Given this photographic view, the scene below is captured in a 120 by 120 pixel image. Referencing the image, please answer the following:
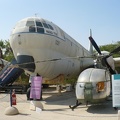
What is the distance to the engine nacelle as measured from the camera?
1198 centimetres

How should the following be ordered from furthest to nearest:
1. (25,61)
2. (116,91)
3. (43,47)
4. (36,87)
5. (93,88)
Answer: (43,47)
(25,61)
(36,87)
(93,88)
(116,91)

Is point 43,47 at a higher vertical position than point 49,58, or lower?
higher

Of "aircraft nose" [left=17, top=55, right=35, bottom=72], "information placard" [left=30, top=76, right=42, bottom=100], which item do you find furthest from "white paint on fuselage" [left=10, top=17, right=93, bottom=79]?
"information placard" [left=30, top=76, right=42, bottom=100]

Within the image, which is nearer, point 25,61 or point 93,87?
point 93,87

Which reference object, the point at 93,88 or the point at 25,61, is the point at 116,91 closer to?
the point at 93,88

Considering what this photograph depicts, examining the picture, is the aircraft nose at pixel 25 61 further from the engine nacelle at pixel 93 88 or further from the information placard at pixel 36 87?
the engine nacelle at pixel 93 88

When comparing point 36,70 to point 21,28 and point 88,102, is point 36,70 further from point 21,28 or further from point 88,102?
point 88,102

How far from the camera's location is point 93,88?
39.5ft

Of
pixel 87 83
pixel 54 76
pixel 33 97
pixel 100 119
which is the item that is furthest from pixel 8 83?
pixel 100 119

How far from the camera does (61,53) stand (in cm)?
1747

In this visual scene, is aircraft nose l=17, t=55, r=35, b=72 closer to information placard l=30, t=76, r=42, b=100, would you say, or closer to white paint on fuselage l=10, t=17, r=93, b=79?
white paint on fuselage l=10, t=17, r=93, b=79

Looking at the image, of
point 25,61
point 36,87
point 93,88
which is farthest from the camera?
point 25,61

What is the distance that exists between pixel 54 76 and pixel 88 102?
18.4ft

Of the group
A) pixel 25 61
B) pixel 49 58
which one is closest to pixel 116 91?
A: pixel 25 61
